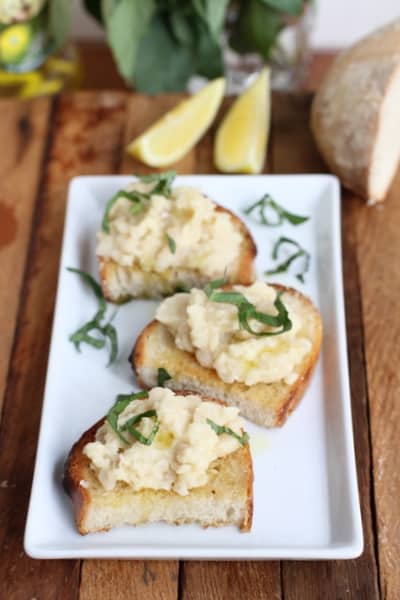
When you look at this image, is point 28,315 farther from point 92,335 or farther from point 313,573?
point 313,573

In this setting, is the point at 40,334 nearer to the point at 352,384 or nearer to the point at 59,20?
the point at 352,384

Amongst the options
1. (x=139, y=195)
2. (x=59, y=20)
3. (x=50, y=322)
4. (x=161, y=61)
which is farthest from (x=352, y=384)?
(x=59, y=20)

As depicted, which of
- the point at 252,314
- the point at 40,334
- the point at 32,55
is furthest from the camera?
the point at 32,55

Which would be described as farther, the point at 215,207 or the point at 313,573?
the point at 215,207

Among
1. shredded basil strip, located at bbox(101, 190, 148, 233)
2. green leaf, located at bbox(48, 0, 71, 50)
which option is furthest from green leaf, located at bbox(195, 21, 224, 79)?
shredded basil strip, located at bbox(101, 190, 148, 233)

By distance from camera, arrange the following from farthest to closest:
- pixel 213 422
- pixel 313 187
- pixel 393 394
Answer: pixel 313 187, pixel 393 394, pixel 213 422

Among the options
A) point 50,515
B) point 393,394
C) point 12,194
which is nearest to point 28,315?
point 12,194
